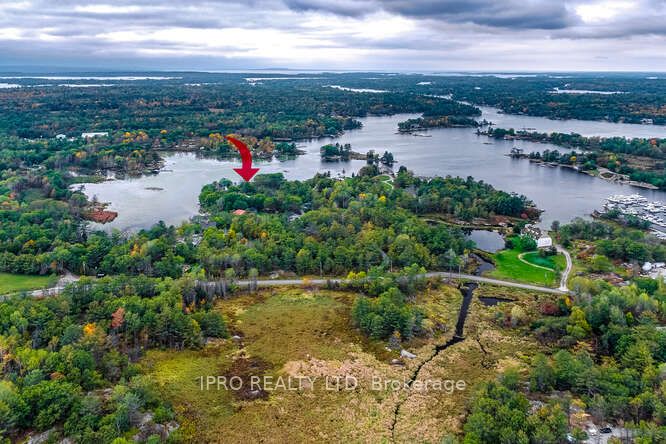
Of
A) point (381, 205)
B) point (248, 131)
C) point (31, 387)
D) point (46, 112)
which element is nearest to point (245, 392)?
point (31, 387)

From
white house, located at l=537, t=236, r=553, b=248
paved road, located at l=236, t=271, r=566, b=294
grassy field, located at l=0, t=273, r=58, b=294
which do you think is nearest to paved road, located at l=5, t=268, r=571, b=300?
paved road, located at l=236, t=271, r=566, b=294

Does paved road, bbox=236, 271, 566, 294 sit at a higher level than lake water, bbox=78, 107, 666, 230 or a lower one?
lower

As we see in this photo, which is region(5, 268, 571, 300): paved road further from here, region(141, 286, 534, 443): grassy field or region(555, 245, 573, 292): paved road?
region(141, 286, 534, 443): grassy field

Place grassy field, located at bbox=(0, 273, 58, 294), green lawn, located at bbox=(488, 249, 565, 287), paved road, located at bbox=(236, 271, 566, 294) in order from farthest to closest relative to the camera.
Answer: green lawn, located at bbox=(488, 249, 565, 287) → paved road, located at bbox=(236, 271, 566, 294) → grassy field, located at bbox=(0, 273, 58, 294)

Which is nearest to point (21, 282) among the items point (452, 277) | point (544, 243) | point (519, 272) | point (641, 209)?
point (452, 277)

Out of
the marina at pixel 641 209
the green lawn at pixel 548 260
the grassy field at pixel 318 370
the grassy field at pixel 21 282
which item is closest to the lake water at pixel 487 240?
the green lawn at pixel 548 260

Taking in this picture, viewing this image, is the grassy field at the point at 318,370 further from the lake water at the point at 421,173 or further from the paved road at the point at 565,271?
the lake water at the point at 421,173
